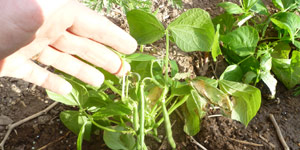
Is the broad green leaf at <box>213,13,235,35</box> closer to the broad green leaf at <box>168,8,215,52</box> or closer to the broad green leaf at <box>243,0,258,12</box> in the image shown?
the broad green leaf at <box>243,0,258,12</box>

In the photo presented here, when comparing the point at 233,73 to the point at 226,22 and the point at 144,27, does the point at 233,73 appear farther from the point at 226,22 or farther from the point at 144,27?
the point at 144,27

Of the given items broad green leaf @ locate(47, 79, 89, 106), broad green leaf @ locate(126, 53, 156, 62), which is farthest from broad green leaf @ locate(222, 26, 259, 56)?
broad green leaf @ locate(47, 79, 89, 106)

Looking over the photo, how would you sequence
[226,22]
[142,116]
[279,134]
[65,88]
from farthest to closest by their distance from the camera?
1. [226,22]
2. [279,134]
3. [65,88]
4. [142,116]

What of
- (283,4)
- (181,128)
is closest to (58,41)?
(181,128)

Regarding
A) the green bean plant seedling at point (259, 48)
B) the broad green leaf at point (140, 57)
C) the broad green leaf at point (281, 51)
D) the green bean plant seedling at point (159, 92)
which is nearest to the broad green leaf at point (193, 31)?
the green bean plant seedling at point (159, 92)

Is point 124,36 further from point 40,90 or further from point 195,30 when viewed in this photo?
point 40,90

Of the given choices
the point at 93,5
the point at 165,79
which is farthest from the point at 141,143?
the point at 93,5
